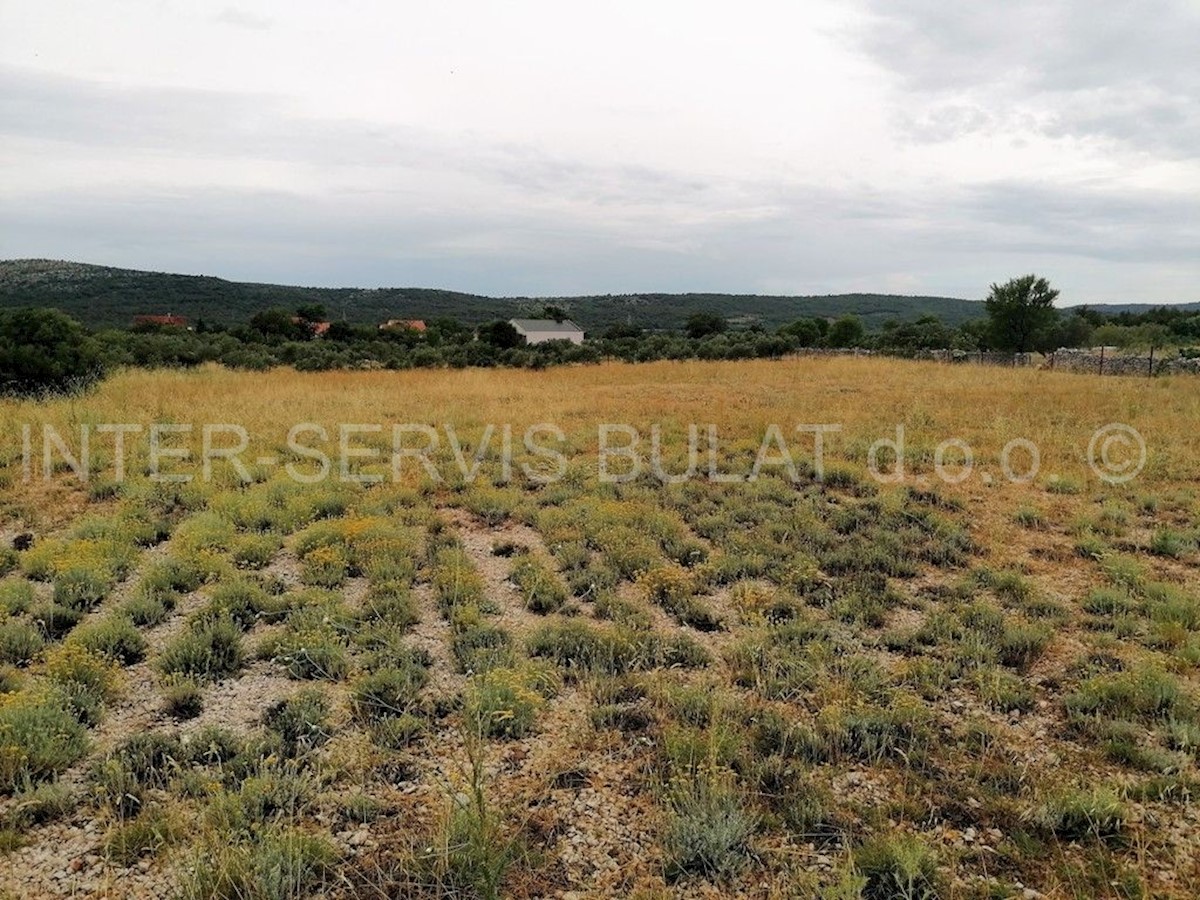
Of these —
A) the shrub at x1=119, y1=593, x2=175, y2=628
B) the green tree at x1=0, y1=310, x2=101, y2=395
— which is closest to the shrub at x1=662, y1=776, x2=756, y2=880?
the shrub at x1=119, y1=593, x2=175, y2=628

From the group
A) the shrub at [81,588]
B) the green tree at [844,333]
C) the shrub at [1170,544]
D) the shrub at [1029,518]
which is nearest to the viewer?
the shrub at [81,588]

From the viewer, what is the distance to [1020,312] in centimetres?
3750

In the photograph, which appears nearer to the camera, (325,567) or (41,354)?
(325,567)

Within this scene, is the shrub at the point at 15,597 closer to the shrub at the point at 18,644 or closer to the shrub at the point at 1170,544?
the shrub at the point at 18,644

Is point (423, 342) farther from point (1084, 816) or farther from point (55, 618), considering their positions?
point (1084, 816)

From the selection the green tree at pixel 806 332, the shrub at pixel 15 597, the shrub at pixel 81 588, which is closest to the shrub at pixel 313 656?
the shrub at pixel 81 588

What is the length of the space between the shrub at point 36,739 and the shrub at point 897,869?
3812mm

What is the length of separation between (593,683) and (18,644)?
3803 millimetres

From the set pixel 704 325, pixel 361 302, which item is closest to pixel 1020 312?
pixel 704 325

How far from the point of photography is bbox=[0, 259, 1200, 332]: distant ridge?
6222cm

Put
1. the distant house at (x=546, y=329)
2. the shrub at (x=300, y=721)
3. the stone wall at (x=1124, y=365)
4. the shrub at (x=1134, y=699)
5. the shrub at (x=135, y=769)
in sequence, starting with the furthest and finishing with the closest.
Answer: the distant house at (x=546, y=329)
the stone wall at (x=1124, y=365)
the shrub at (x=1134, y=699)
the shrub at (x=300, y=721)
the shrub at (x=135, y=769)

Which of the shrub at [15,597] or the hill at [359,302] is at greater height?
the hill at [359,302]

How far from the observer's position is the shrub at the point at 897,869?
111 inches

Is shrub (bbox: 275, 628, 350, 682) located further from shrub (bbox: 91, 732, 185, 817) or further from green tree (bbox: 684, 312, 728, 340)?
green tree (bbox: 684, 312, 728, 340)
